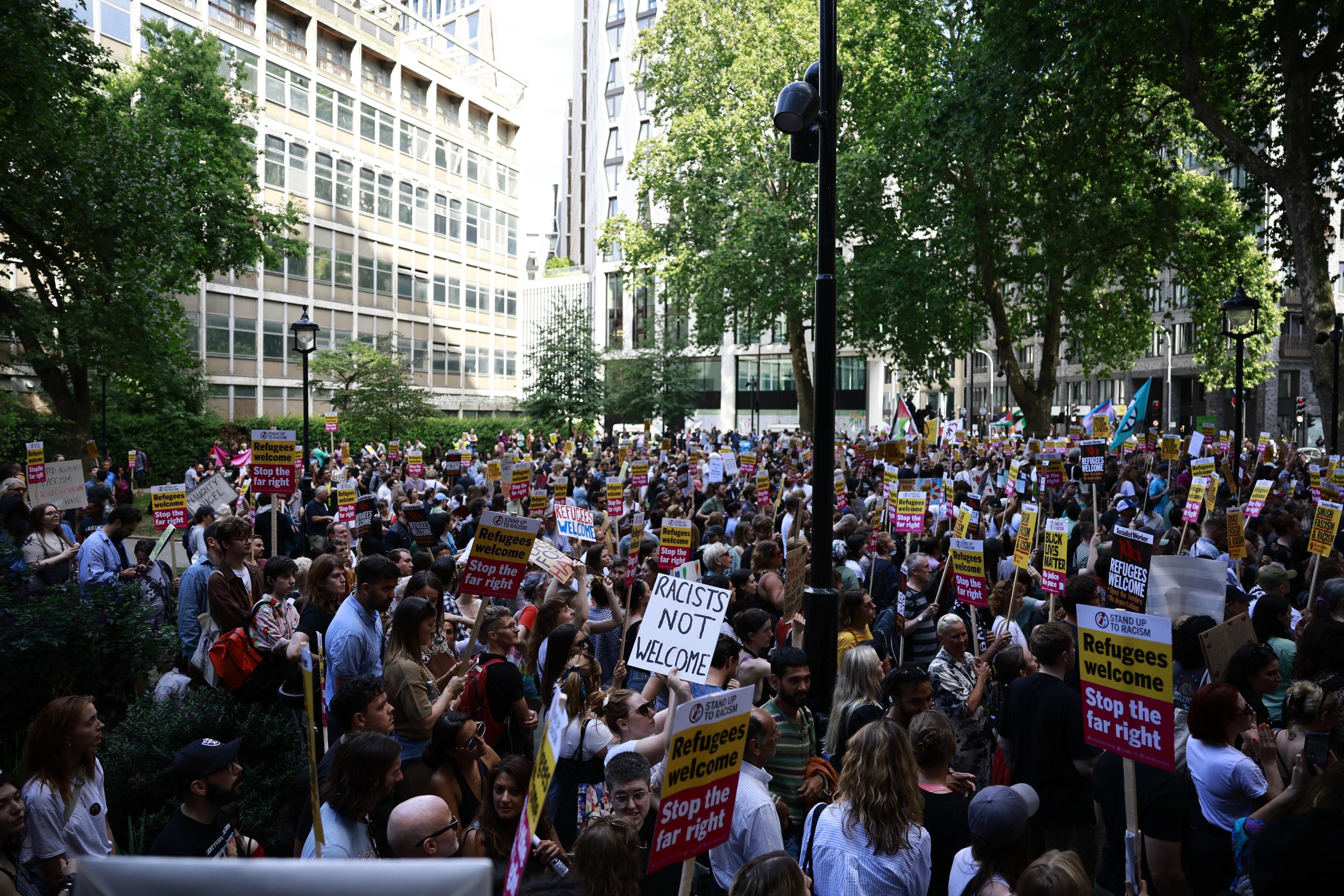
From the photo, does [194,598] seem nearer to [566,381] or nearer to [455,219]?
[566,381]

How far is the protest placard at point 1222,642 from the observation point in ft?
19.2

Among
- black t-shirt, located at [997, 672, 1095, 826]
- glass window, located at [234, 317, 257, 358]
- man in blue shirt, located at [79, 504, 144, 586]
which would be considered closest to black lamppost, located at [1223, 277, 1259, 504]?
black t-shirt, located at [997, 672, 1095, 826]

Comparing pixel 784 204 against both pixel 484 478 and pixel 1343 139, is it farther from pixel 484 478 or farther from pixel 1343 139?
pixel 1343 139

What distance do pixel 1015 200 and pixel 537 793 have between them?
26.5 metres

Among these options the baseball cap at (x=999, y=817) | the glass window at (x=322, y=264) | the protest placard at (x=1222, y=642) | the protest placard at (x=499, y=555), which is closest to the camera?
the baseball cap at (x=999, y=817)

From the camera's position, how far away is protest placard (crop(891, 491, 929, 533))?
40.4 feet

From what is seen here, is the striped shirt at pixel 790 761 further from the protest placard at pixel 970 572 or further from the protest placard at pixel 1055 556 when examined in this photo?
the protest placard at pixel 1055 556

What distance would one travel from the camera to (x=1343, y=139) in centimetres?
1917

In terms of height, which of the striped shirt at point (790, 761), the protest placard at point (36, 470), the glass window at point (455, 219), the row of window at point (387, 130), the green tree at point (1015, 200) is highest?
the row of window at point (387, 130)

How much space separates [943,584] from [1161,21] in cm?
1404

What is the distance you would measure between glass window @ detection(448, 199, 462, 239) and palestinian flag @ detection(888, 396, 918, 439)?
3598cm

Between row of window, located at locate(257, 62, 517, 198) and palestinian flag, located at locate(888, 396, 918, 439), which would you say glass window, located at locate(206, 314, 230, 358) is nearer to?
row of window, located at locate(257, 62, 517, 198)

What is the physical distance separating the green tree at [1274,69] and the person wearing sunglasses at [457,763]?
18.1 m

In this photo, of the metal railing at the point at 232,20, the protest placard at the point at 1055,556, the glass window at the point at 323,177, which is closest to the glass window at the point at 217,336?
the glass window at the point at 323,177
